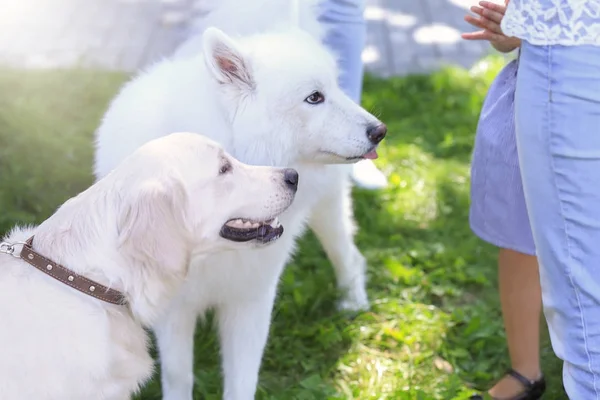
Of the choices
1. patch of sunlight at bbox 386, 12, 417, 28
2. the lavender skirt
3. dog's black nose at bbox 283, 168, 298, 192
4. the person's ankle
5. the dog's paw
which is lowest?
patch of sunlight at bbox 386, 12, 417, 28

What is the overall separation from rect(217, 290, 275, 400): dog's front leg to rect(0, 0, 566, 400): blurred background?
0.18 metres

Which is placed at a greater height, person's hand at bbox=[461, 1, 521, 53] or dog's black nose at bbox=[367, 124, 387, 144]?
person's hand at bbox=[461, 1, 521, 53]

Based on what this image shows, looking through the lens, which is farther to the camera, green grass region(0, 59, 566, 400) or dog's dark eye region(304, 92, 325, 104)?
green grass region(0, 59, 566, 400)

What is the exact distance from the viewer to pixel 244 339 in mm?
2807

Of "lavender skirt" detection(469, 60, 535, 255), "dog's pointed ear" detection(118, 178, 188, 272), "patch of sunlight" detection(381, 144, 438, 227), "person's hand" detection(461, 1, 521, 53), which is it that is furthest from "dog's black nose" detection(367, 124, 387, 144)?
"patch of sunlight" detection(381, 144, 438, 227)

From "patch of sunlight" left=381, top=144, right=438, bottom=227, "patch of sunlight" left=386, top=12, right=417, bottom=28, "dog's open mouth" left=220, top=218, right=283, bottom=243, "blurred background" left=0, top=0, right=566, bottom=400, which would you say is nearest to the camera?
"dog's open mouth" left=220, top=218, right=283, bottom=243

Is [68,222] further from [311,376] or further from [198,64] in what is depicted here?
[311,376]

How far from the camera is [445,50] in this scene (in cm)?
644

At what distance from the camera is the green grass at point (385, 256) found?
3.16 m

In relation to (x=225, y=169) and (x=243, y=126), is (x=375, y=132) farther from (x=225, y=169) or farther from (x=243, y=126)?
(x=225, y=169)

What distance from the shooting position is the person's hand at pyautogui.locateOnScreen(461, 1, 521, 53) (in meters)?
2.53

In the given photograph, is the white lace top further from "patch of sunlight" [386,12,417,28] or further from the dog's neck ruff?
"patch of sunlight" [386,12,417,28]

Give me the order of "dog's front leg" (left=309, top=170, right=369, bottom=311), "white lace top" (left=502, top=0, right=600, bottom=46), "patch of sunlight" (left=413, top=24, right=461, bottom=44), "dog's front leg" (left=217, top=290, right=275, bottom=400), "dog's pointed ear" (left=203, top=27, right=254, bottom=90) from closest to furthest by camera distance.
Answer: "white lace top" (left=502, top=0, right=600, bottom=46) → "dog's pointed ear" (left=203, top=27, right=254, bottom=90) → "dog's front leg" (left=217, top=290, right=275, bottom=400) → "dog's front leg" (left=309, top=170, right=369, bottom=311) → "patch of sunlight" (left=413, top=24, right=461, bottom=44)

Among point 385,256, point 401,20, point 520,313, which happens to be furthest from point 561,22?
point 401,20
